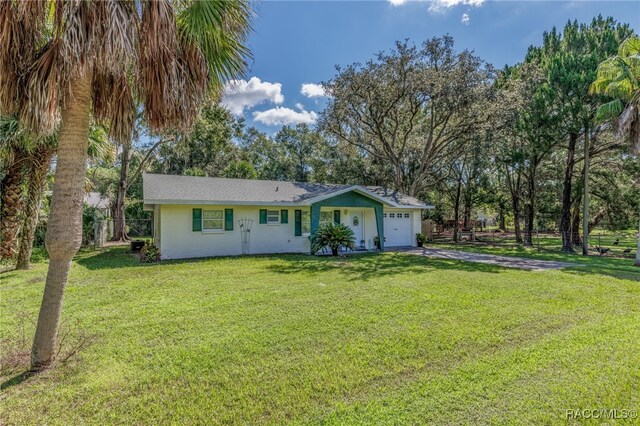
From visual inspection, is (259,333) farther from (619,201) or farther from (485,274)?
(619,201)

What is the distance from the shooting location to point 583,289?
320 inches

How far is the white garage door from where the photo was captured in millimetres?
18859

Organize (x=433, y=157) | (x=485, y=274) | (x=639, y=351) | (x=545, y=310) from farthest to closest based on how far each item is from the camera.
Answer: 1. (x=433, y=157)
2. (x=485, y=274)
3. (x=545, y=310)
4. (x=639, y=351)

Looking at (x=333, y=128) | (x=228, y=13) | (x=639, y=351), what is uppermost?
(x=333, y=128)

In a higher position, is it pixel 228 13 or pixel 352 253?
pixel 228 13

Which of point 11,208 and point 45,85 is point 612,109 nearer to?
point 45,85

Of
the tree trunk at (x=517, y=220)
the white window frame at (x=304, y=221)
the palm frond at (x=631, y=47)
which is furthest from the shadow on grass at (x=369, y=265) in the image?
the tree trunk at (x=517, y=220)

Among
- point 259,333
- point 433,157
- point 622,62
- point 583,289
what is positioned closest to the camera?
point 259,333

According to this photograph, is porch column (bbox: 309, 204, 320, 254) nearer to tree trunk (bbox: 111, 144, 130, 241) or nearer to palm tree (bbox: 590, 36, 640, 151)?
palm tree (bbox: 590, 36, 640, 151)

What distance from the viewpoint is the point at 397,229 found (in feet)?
63.1

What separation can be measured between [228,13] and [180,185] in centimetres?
1139

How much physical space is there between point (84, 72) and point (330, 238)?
1168 centimetres

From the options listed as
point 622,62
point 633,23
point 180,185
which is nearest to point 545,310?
point 622,62

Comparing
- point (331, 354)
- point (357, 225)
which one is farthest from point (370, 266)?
point (331, 354)
